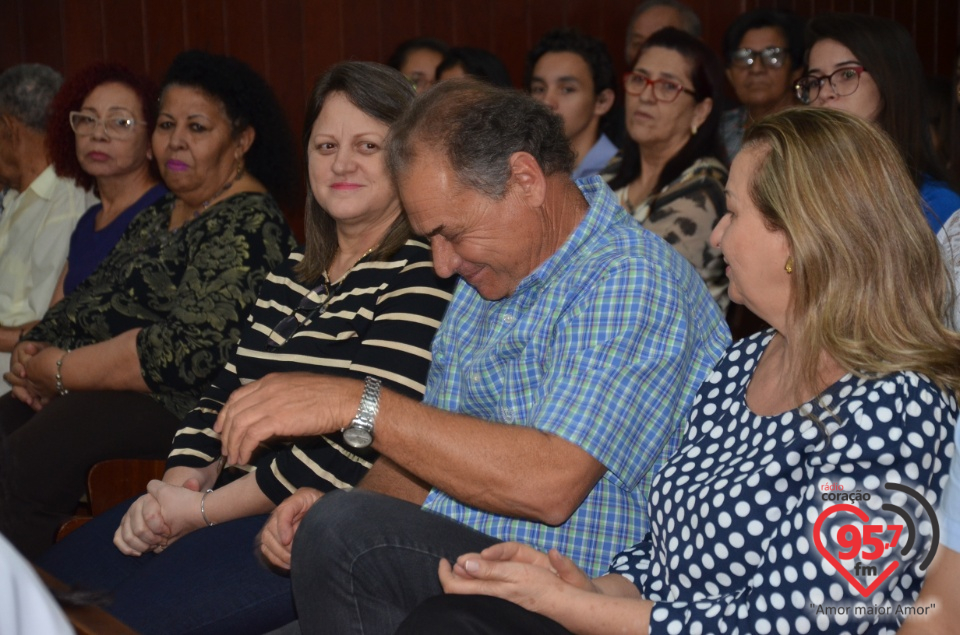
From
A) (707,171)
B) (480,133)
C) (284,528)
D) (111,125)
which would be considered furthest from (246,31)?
(284,528)

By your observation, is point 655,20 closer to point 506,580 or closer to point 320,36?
point 320,36

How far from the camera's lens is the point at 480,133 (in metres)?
Answer: 1.66

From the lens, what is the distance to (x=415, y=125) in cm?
170

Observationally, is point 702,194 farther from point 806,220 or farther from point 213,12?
point 213,12

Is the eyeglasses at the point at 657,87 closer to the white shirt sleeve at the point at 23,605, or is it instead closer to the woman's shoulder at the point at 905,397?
the woman's shoulder at the point at 905,397

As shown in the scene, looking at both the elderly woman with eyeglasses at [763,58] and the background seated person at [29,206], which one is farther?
the elderly woman with eyeglasses at [763,58]

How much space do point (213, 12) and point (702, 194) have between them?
234 centimetres

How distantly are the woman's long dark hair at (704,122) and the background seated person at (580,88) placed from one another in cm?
39

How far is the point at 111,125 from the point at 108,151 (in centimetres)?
10

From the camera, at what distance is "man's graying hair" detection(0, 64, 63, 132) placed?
3.86 metres

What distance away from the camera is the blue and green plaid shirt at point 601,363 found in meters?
1.50

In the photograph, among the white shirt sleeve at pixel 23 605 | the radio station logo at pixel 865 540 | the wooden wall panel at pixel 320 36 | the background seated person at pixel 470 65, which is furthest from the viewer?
the wooden wall panel at pixel 320 36

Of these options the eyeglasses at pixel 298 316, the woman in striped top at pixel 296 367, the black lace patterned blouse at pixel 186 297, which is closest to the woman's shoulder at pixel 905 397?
the woman in striped top at pixel 296 367

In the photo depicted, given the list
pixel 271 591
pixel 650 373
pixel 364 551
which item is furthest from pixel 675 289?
pixel 271 591
